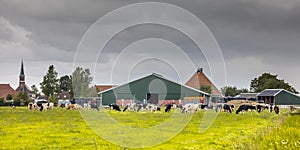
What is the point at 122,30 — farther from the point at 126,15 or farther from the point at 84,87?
the point at 84,87

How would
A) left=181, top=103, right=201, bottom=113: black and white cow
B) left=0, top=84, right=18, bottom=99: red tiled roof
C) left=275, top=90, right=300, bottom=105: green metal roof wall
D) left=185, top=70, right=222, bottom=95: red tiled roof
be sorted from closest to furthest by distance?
left=181, top=103, right=201, bottom=113: black and white cow
left=275, top=90, right=300, bottom=105: green metal roof wall
left=185, top=70, right=222, bottom=95: red tiled roof
left=0, top=84, right=18, bottom=99: red tiled roof

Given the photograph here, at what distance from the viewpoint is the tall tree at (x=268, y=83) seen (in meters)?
118

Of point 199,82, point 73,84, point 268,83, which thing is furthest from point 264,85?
point 73,84

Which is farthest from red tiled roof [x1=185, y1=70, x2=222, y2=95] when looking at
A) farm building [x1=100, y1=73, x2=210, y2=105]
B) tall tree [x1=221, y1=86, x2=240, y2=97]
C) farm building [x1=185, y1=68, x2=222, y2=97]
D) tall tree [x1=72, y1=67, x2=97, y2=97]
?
tall tree [x1=221, y1=86, x2=240, y2=97]

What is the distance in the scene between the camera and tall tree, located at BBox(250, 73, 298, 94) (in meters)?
118

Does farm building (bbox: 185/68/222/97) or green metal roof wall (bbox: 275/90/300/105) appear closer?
green metal roof wall (bbox: 275/90/300/105)

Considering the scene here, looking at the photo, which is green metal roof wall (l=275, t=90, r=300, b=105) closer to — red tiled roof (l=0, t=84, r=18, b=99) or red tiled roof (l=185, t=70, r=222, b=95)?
red tiled roof (l=185, t=70, r=222, b=95)

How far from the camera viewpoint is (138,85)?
7081 centimetres

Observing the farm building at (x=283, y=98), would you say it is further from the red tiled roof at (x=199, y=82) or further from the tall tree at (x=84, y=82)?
the tall tree at (x=84, y=82)

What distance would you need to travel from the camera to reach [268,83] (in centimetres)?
12125

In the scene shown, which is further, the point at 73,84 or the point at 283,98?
the point at 73,84

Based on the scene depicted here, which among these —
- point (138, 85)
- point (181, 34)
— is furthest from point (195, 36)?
point (138, 85)

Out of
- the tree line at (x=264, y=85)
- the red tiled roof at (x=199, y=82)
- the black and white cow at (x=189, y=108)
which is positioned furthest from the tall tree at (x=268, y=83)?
the black and white cow at (x=189, y=108)

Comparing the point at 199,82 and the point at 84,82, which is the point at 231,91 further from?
the point at 84,82
